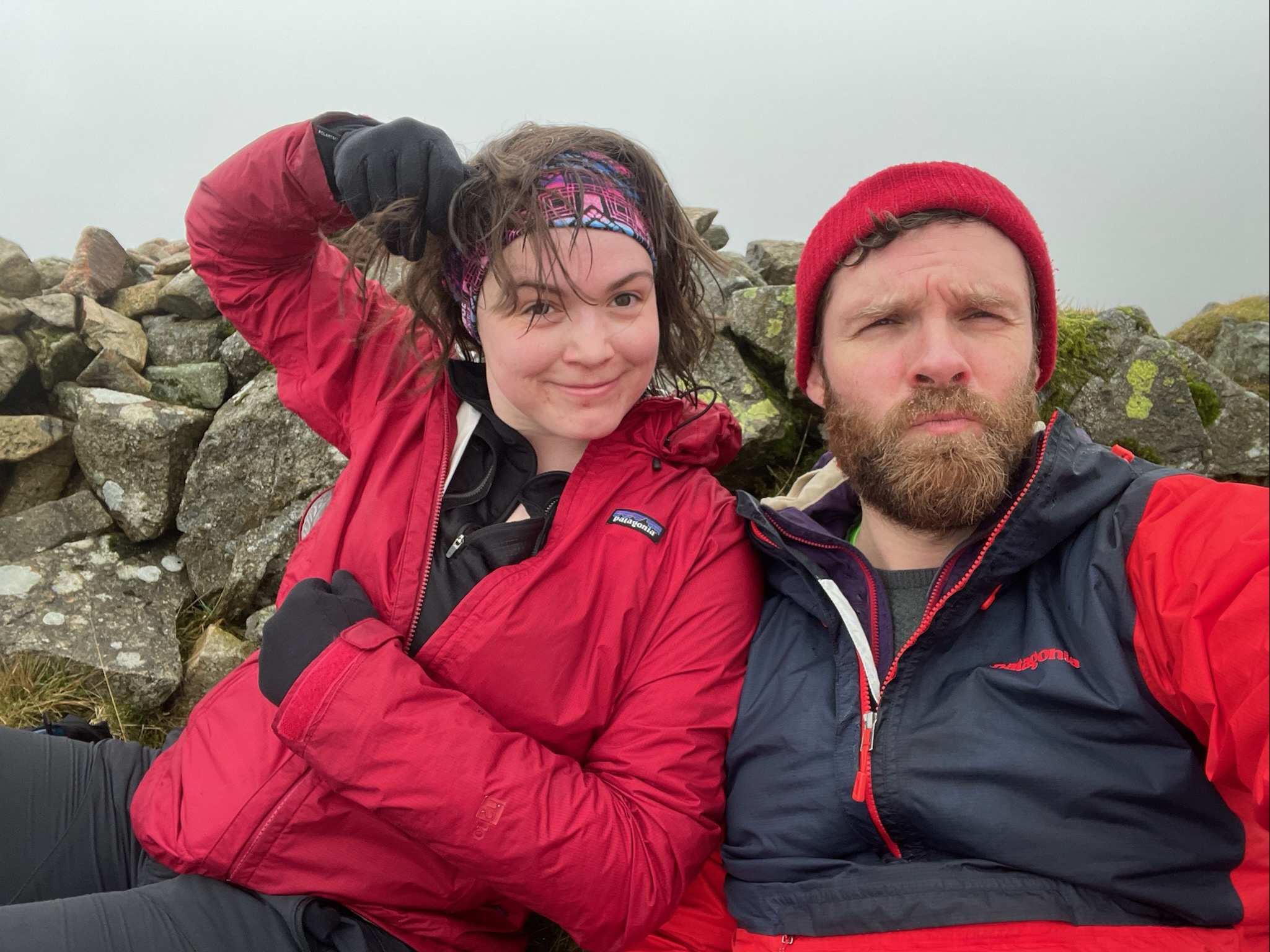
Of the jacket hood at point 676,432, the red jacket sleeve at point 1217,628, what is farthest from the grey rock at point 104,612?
the red jacket sleeve at point 1217,628

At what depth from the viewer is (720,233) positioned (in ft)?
40.3

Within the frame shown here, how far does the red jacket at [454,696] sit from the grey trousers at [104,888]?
10 centimetres

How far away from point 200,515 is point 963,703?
5.60 meters

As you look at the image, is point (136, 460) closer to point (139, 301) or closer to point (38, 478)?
point (38, 478)

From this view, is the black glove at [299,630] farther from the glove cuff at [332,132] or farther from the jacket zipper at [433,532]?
the glove cuff at [332,132]

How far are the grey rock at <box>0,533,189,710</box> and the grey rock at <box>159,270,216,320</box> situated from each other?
8.60 feet

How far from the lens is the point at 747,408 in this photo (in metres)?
5.77

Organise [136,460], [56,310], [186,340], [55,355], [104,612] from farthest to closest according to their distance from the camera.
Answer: [186,340] → [56,310] → [55,355] → [136,460] → [104,612]

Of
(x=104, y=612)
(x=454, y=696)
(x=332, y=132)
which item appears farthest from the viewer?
(x=104, y=612)

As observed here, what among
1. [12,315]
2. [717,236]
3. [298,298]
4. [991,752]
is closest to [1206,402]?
[991,752]

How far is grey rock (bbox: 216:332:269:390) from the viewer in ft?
21.2

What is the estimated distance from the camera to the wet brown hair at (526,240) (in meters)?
2.78

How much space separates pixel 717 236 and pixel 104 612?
397 inches

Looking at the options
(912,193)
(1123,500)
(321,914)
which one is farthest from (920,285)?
(321,914)
